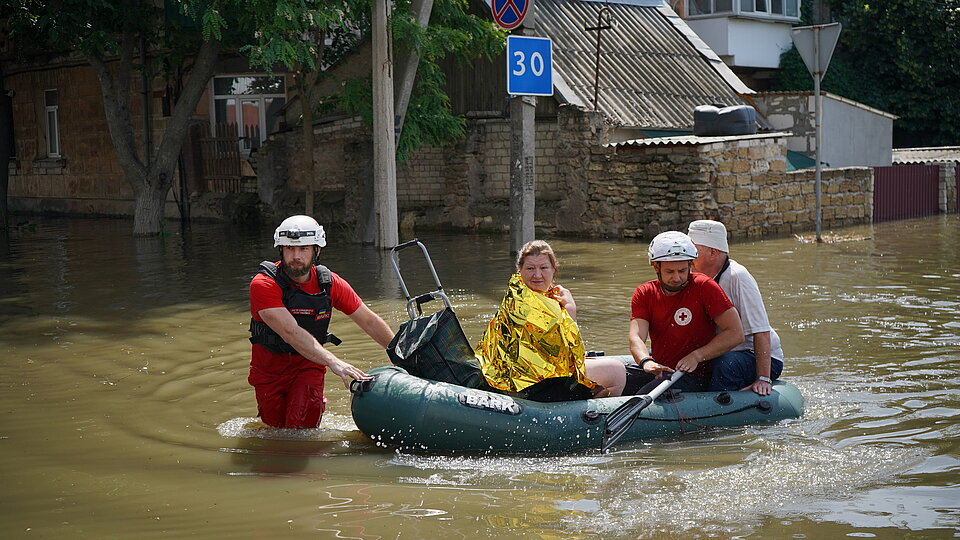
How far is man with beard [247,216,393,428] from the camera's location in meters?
6.27

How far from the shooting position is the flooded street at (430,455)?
4867 millimetres

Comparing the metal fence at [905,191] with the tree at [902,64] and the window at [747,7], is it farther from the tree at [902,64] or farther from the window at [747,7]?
the window at [747,7]

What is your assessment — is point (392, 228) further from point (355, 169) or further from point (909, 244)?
point (909, 244)

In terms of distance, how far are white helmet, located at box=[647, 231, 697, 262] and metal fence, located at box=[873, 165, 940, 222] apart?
618 inches

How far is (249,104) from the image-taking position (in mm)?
24234

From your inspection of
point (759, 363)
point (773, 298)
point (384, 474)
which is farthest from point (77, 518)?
point (773, 298)

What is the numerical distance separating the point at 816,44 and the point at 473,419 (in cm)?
1119

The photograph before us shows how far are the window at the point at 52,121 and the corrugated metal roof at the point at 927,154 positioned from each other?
781 inches

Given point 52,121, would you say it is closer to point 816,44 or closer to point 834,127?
point 834,127

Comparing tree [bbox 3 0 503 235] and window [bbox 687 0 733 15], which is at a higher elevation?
window [bbox 687 0 733 15]

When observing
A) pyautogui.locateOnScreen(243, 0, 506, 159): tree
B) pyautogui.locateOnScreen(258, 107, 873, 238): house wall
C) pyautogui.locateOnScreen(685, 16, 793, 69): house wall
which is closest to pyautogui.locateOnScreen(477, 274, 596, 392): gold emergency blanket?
pyautogui.locateOnScreen(243, 0, 506, 159): tree

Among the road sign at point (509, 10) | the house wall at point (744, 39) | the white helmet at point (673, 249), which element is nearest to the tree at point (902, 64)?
the house wall at point (744, 39)

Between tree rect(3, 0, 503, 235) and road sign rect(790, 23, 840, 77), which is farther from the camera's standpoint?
tree rect(3, 0, 503, 235)

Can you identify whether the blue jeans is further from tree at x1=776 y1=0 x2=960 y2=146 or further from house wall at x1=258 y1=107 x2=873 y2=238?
tree at x1=776 y1=0 x2=960 y2=146
